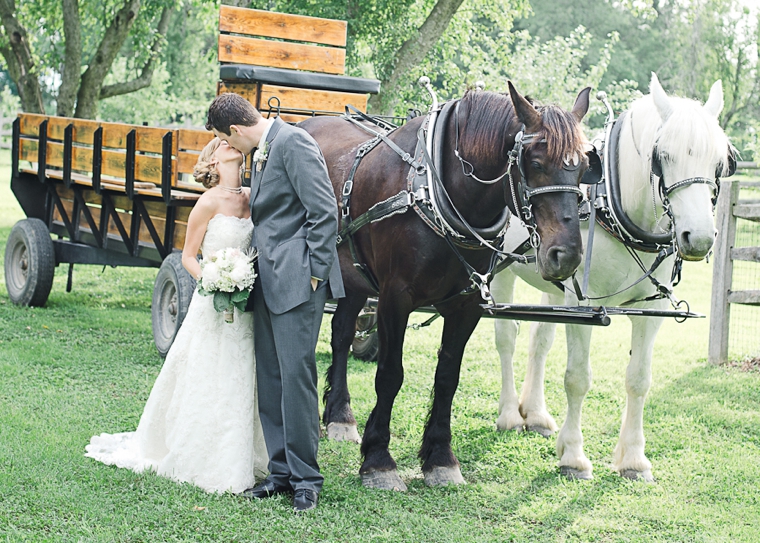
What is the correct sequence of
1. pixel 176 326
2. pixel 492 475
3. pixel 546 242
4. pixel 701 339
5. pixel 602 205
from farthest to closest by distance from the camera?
1. pixel 701 339
2. pixel 176 326
3. pixel 492 475
4. pixel 602 205
5. pixel 546 242

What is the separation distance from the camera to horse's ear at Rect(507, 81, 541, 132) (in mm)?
3904

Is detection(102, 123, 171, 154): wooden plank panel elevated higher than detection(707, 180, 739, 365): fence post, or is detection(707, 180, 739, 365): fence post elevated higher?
detection(102, 123, 171, 154): wooden plank panel

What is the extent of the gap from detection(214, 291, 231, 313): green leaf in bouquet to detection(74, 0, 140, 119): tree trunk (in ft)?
33.2

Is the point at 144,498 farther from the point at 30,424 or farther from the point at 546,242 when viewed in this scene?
the point at 546,242

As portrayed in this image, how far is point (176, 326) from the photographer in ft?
22.7

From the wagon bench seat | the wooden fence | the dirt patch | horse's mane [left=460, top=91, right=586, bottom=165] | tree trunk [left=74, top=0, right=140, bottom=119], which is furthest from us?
tree trunk [left=74, top=0, right=140, bottom=119]

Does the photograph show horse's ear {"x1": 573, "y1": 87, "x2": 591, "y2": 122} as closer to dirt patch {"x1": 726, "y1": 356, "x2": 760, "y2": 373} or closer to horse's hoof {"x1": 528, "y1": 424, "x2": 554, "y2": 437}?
horse's hoof {"x1": 528, "y1": 424, "x2": 554, "y2": 437}

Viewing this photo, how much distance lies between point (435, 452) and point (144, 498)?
1.63m

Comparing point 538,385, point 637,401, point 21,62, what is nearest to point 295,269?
point 637,401

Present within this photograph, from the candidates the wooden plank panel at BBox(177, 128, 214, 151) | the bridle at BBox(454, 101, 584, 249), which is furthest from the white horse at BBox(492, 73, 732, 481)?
the wooden plank panel at BBox(177, 128, 214, 151)

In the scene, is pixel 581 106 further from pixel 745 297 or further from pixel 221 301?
pixel 745 297

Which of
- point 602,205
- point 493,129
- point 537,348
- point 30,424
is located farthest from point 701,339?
point 30,424

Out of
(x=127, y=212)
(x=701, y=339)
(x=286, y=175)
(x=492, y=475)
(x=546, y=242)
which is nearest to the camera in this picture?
(x=546, y=242)

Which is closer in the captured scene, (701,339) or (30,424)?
(30,424)
